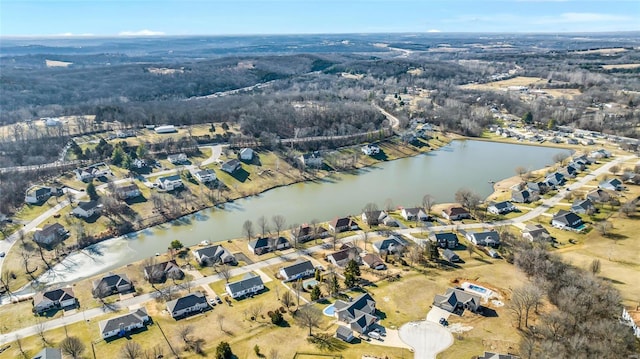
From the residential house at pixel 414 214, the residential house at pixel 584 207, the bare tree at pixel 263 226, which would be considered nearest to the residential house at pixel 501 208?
the residential house at pixel 584 207

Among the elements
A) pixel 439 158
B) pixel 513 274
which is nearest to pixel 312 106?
pixel 439 158

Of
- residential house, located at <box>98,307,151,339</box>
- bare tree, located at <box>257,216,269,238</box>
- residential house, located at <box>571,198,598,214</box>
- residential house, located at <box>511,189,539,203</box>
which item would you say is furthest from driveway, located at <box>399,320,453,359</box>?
residential house, located at <box>571,198,598,214</box>

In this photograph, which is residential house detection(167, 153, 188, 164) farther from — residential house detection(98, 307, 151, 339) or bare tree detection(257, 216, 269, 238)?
residential house detection(98, 307, 151, 339)

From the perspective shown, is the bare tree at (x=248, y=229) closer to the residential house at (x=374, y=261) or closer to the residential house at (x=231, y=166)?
the residential house at (x=374, y=261)

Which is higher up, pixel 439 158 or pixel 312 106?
pixel 312 106

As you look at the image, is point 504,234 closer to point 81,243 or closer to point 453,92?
point 81,243

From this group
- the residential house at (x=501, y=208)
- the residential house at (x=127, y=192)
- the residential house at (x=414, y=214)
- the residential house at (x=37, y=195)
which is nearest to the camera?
the residential house at (x=414, y=214)
